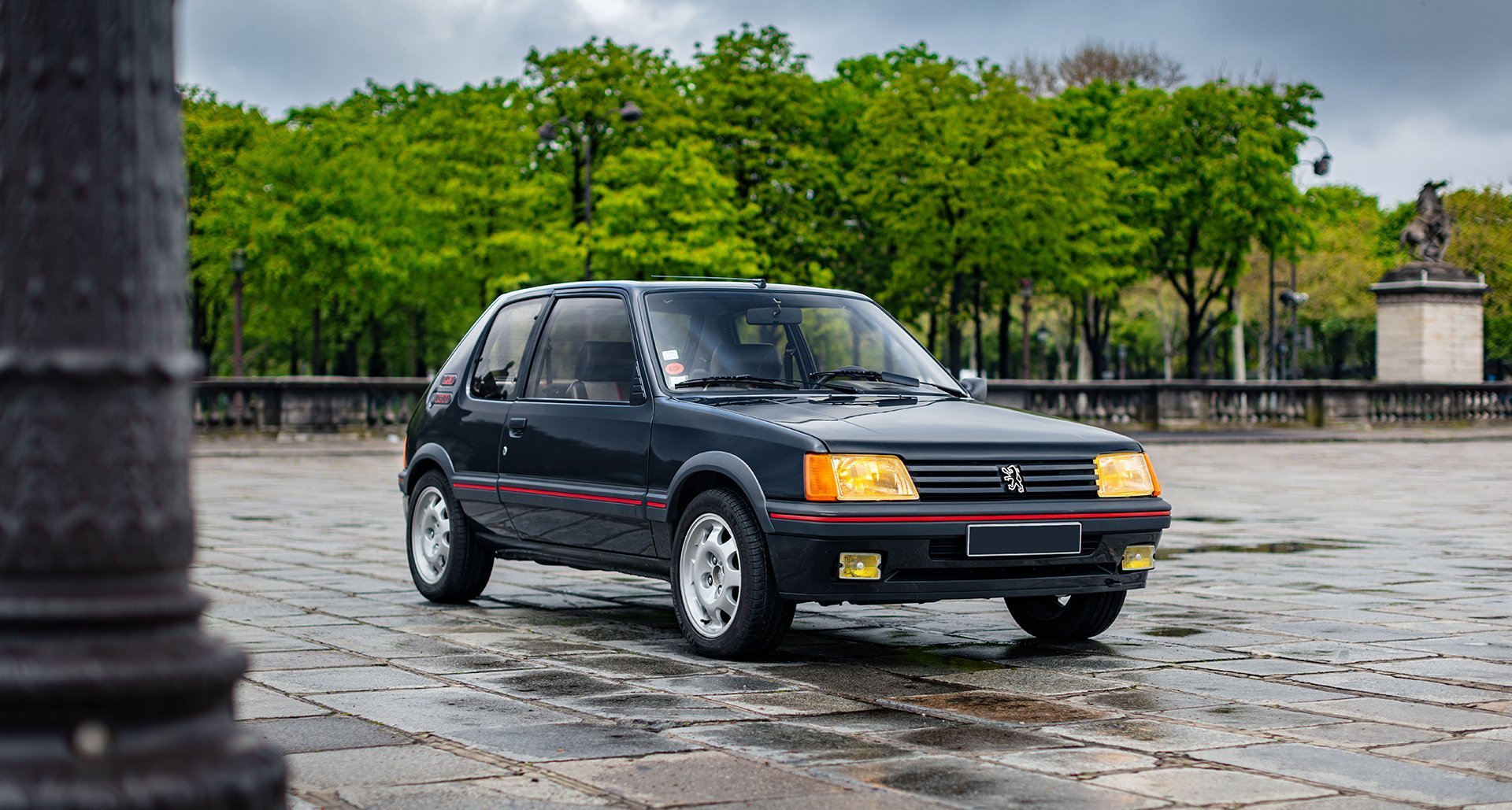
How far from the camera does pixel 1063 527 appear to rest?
750 cm

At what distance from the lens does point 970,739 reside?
5738 mm

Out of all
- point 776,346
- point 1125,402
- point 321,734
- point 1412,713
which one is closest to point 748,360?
point 776,346

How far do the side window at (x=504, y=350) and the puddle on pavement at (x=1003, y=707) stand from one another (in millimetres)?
3709

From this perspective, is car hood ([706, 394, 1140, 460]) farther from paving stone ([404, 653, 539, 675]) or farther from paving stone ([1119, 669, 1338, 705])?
paving stone ([404, 653, 539, 675])

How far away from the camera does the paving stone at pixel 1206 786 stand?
16.0ft

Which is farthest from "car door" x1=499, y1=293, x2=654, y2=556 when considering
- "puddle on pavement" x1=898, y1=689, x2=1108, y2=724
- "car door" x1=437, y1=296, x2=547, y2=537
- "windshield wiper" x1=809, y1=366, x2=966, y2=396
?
"puddle on pavement" x1=898, y1=689, x2=1108, y2=724

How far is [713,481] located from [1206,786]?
3.17m

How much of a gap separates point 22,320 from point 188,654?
500 millimetres

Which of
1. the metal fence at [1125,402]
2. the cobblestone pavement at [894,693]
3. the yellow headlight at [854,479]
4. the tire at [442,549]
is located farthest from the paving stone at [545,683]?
the metal fence at [1125,402]

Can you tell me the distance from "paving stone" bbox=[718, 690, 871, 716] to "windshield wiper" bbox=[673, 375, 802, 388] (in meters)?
2.05

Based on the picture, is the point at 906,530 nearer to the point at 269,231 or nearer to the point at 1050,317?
the point at 269,231

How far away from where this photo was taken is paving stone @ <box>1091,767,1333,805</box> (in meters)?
4.87

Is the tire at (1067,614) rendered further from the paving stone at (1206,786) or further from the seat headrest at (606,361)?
the paving stone at (1206,786)

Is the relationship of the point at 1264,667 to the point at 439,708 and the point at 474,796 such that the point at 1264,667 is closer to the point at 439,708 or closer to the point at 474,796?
the point at 439,708
